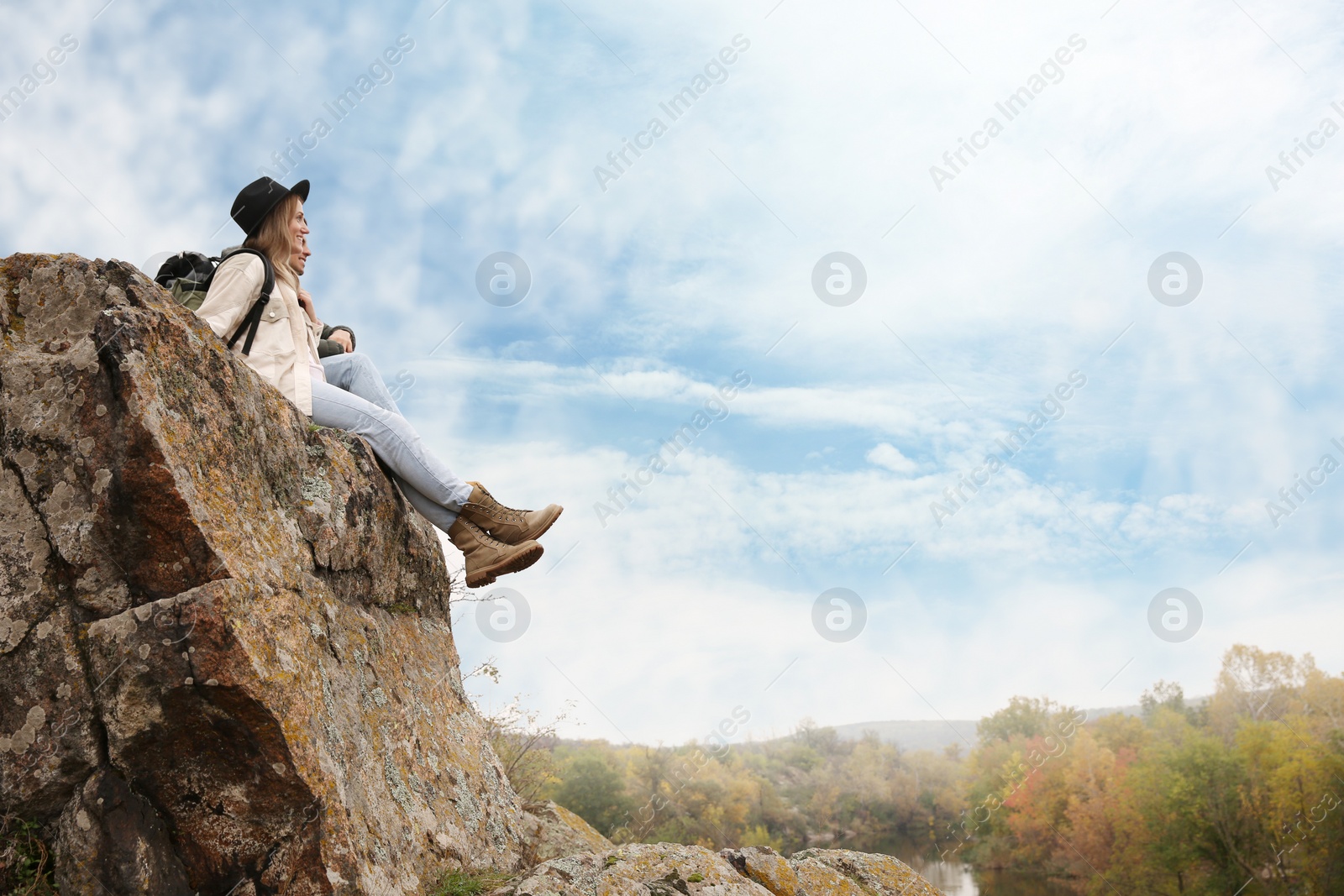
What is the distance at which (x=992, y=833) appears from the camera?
5850 centimetres

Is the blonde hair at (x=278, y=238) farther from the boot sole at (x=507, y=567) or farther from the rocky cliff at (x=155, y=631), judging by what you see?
the boot sole at (x=507, y=567)

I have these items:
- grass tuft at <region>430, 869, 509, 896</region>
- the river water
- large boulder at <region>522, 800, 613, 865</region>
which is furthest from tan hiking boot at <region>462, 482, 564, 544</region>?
the river water

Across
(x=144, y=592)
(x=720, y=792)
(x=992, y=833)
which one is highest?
(x=144, y=592)

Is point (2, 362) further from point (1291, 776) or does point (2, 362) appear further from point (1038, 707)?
point (1038, 707)

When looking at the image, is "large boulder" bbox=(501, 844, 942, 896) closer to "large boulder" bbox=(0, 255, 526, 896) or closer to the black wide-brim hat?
"large boulder" bbox=(0, 255, 526, 896)

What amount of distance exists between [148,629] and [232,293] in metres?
2.29

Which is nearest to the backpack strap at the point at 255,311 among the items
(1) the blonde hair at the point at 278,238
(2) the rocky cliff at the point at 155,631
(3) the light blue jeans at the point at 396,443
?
(1) the blonde hair at the point at 278,238

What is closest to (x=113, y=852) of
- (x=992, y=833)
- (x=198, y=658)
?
(x=198, y=658)

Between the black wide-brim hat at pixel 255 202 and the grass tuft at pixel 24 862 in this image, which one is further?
the black wide-brim hat at pixel 255 202

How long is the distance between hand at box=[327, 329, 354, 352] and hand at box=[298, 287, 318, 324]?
342 mm

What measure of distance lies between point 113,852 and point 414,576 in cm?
276

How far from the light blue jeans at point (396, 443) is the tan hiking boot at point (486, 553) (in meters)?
Answer: 0.12

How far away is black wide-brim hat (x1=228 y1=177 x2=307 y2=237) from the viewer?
538 cm

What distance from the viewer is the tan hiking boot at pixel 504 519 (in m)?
5.72
